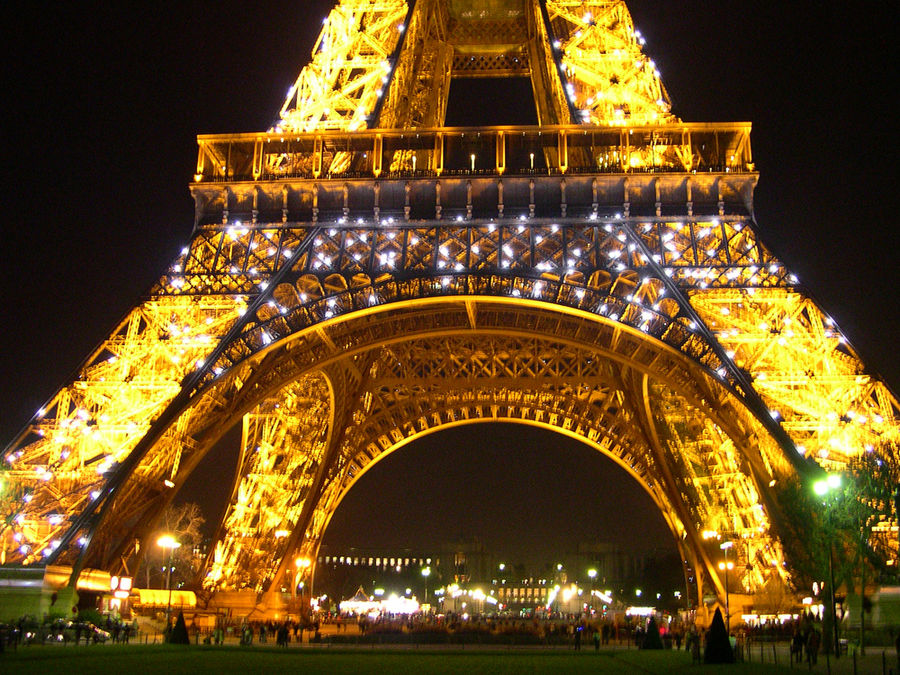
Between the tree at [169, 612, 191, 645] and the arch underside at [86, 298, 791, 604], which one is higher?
the arch underside at [86, 298, 791, 604]

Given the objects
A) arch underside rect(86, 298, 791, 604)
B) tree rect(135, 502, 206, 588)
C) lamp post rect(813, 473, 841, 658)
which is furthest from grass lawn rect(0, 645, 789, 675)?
tree rect(135, 502, 206, 588)

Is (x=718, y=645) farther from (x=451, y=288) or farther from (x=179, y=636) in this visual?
(x=179, y=636)

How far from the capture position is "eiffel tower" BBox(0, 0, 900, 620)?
93.6 feet

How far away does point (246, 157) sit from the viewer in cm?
3566

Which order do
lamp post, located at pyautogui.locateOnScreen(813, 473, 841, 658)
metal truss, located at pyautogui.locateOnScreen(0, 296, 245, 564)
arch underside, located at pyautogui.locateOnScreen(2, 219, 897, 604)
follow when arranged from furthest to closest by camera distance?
arch underside, located at pyautogui.locateOnScreen(2, 219, 897, 604)
metal truss, located at pyautogui.locateOnScreen(0, 296, 245, 564)
lamp post, located at pyautogui.locateOnScreen(813, 473, 841, 658)

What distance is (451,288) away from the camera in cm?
3106

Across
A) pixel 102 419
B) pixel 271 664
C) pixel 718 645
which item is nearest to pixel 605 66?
pixel 102 419

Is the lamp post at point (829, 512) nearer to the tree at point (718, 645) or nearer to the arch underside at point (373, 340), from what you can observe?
the arch underside at point (373, 340)

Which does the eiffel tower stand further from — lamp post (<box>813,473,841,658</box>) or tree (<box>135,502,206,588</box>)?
tree (<box>135,502,206,588</box>)

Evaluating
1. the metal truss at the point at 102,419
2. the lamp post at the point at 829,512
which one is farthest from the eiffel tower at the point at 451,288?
the lamp post at the point at 829,512

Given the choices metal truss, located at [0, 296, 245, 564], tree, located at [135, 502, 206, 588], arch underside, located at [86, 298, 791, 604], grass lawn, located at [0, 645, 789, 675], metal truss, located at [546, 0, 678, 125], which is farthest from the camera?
tree, located at [135, 502, 206, 588]

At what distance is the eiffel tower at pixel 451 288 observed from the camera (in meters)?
28.5

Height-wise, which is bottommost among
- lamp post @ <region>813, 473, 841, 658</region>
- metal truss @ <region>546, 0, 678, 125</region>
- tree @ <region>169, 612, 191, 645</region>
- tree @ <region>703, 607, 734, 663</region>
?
tree @ <region>169, 612, 191, 645</region>

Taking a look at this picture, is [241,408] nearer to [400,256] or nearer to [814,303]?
[400,256]
